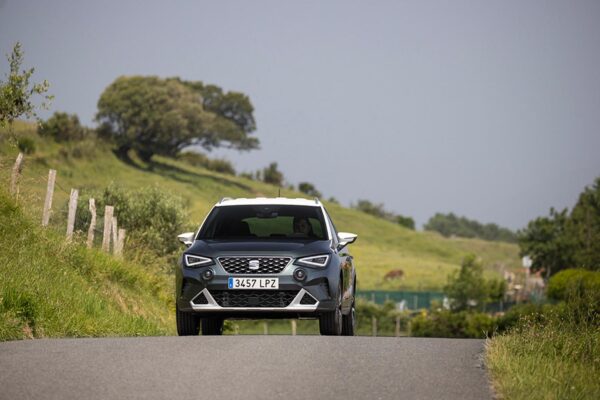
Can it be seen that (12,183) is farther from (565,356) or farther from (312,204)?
(565,356)

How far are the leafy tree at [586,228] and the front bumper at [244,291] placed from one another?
9114 cm

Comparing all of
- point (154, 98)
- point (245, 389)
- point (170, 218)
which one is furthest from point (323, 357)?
point (154, 98)

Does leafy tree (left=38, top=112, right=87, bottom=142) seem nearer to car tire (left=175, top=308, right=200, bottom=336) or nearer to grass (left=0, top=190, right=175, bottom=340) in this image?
grass (left=0, top=190, right=175, bottom=340)

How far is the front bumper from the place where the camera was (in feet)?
48.9

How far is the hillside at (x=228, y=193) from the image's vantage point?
125 m

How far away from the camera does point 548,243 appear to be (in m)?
123

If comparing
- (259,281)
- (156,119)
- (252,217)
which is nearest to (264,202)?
(252,217)

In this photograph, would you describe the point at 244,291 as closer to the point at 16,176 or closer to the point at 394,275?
the point at 16,176

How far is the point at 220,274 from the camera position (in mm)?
14953

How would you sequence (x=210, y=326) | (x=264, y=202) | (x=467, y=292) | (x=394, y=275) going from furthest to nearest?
(x=394, y=275) < (x=467, y=292) < (x=210, y=326) < (x=264, y=202)

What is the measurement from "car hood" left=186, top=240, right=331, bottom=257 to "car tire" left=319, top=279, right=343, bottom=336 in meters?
0.63

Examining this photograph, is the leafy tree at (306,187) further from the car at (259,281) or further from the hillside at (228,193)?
the car at (259,281)

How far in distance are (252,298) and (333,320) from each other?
1.15 m

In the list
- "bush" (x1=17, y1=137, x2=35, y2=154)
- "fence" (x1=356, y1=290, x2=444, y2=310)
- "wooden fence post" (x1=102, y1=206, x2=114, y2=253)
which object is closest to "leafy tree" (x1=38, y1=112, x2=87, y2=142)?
"bush" (x1=17, y1=137, x2=35, y2=154)
